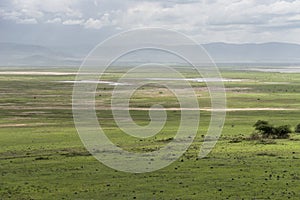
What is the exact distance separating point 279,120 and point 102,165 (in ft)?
127

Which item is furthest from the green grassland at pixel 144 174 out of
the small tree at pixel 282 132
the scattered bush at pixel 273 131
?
the scattered bush at pixel 273 131

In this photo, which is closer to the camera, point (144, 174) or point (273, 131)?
point (144, 174)

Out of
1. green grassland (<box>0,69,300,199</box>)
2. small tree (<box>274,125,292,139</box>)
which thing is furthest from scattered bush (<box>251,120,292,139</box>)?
green grassland (<box>0,69,300,199</box>)

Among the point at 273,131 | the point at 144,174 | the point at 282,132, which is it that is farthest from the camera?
the point at 273,131

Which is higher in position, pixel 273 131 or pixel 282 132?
pixel 273 131

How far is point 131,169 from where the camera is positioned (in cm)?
3881

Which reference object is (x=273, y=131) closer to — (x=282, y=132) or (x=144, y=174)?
(x=282, y=132)

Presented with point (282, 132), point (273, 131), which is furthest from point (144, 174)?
point (282, 132)

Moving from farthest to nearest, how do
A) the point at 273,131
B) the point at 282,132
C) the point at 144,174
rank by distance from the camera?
the point at 273,131, the point at 282,132, the point at 144,174

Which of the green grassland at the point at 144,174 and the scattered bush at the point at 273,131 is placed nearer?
the green grassland at the point at 144,174

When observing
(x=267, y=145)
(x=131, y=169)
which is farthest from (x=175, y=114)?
(x=131, y=169)

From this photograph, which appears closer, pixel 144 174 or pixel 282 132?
pixel 144 174

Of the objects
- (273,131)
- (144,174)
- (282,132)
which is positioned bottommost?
(144,174)

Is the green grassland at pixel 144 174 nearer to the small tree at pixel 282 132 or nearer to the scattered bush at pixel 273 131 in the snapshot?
the small tree at pixel 282 132
